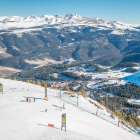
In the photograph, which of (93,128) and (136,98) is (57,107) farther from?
(136,98)

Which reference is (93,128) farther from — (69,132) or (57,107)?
(57,107)

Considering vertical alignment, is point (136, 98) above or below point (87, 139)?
below

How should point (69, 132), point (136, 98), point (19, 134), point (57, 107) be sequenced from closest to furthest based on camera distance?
point (19, 134) < point (69, 132) < point (57, 107) < point (136, 98)

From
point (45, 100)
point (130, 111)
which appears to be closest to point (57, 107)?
point (45, 100)

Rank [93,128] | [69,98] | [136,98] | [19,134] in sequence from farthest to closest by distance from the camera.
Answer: [136,98] < [69,98] < [93,128] < [19,134]

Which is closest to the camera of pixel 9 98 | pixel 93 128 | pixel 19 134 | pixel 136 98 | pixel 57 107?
pixel 19 134

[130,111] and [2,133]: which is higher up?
[2,133]

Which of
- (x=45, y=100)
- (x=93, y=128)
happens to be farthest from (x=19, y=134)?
(x=45, y=100)

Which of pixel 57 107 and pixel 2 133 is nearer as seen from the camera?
pixel 2 133

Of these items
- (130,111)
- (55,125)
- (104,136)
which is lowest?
(130,111)

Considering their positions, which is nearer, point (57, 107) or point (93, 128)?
point (93, 128)
